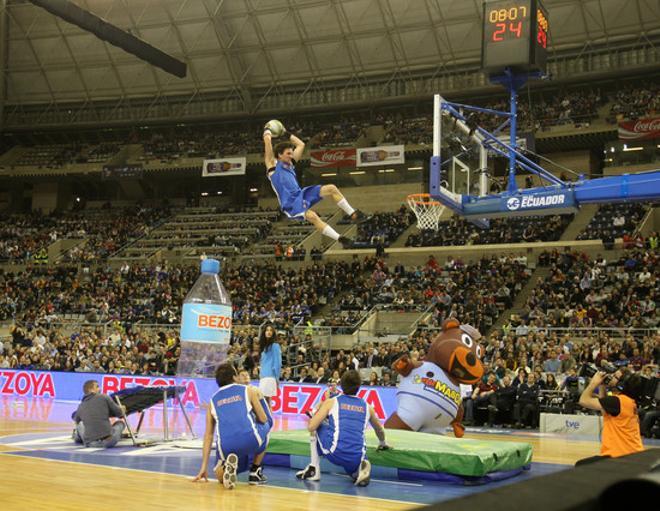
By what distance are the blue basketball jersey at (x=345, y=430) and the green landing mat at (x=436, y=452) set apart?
65 cm

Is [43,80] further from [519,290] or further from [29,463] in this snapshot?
[29,463]

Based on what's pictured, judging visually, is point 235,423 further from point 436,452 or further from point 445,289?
point 445,289

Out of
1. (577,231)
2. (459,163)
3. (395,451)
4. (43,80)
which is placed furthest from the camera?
(43,80)

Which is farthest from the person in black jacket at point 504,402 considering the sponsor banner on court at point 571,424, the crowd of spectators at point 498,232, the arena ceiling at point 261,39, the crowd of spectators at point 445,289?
the arena ceiling at point 261,39

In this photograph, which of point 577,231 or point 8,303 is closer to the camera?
point 577,231

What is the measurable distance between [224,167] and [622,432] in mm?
34850

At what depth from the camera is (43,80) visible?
43.4 metres

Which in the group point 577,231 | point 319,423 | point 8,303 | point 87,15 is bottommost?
point 319,423

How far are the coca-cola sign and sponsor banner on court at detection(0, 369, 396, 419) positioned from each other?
20099 millimetres

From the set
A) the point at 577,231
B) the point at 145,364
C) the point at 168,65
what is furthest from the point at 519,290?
the point at 168,65

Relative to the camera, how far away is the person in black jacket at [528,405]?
55.1 feet

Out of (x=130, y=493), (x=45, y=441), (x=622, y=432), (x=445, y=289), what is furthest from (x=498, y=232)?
(x=130, y=493)

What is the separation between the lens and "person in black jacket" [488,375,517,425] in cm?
1714

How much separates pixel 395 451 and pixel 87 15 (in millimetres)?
25469
